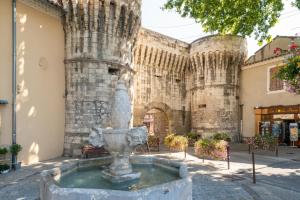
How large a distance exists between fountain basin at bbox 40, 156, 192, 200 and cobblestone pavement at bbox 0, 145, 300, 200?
1.14 meters

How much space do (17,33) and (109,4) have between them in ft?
14.9

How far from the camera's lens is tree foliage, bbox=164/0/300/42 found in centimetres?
1033

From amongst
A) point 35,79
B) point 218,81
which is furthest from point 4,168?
point 218,81

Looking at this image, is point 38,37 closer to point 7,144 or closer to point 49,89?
point 49,89

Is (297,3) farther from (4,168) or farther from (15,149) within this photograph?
(4,168)

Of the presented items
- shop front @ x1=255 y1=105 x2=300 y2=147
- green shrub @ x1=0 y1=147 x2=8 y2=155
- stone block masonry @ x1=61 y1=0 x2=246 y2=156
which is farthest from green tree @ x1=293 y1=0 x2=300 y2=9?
green shrub @ x1=0 y1=147 x2=8 y2=155

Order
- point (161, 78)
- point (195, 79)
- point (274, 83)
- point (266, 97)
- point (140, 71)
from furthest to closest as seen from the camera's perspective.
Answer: point (195, 79)
point (161, 78)
point (140, 71)
point (266, 97)
point (274, 83)

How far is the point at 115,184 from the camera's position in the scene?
524 cm

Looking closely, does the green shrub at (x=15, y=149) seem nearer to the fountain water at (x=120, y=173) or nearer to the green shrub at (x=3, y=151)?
the green shrub at (x=3, y=151)

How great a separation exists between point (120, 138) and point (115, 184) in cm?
98

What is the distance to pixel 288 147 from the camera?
16.9 metres

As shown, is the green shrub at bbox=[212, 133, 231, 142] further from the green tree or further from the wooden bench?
the green tree

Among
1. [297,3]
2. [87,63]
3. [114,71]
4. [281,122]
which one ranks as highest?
[297,3]

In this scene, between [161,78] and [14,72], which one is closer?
[14,72]
